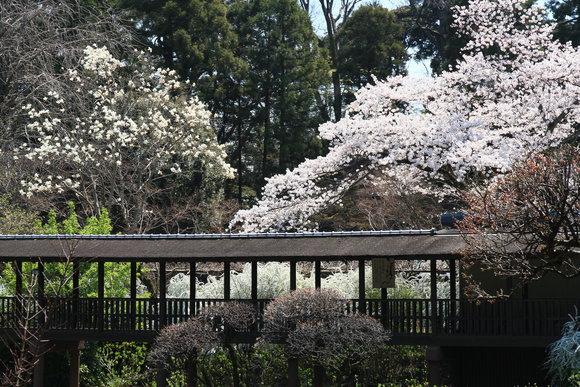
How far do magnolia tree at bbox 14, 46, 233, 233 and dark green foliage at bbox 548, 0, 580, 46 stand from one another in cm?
1380

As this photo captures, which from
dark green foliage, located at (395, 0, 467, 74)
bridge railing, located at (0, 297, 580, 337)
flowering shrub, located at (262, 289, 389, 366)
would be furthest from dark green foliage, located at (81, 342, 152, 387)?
dark green foliage, located at (395, 0, 467, 74)

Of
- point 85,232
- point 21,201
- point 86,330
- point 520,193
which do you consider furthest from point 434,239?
Answer: point 21,201

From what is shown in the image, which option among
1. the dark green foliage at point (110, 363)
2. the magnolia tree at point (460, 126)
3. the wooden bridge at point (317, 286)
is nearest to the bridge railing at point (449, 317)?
the wooden bridge at point (317, 286)

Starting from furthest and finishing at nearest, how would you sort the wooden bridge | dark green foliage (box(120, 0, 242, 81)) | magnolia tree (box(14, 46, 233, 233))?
dark green foliage (box(120, 0, 242, 81)) → magnolia tree (box(14, 46, 233, 233)) → the wooden bridge

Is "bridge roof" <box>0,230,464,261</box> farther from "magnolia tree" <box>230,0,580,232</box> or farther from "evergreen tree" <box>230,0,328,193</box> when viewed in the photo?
"evergreen tree" <box>230,0,328,193</box>

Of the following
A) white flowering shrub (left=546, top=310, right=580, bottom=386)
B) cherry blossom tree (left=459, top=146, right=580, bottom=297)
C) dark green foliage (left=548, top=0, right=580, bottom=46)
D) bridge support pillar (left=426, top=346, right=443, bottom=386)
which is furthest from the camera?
dark green foliage (left=548, top=0, right=580, bottom=46)

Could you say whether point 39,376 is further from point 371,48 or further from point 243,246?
point 371,48

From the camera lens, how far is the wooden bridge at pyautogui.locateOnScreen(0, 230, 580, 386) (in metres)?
17.9

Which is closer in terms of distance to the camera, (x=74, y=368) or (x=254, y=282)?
(x=254, y=282)

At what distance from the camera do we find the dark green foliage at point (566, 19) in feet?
125

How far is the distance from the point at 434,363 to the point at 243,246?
440 centimetres

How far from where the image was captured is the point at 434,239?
733 inches

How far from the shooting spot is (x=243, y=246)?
20.0m

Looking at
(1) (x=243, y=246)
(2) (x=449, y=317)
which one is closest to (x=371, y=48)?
(1) (x=243, y=246)
